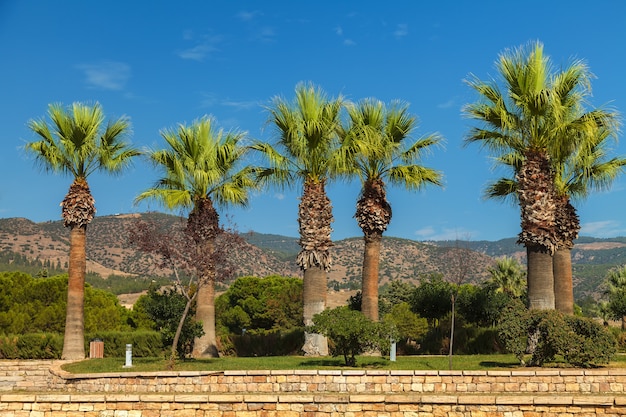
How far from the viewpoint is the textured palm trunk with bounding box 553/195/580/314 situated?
29844mm

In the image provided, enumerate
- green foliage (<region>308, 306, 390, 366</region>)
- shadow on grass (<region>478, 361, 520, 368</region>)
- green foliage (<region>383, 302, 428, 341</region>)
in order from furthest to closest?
green foliage (<region>383, 302, 428, 341</region>), green foliage (<region>308, 306, 390, 366</region>), shadow on grass (<region>478, 361, 520, 368</region>)

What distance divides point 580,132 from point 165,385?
16345 millimetres

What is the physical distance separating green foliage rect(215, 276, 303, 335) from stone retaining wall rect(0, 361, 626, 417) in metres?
38.5

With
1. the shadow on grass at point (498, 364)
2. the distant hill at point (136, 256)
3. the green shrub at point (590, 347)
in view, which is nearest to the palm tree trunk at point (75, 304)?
the shadow on grass at point (498, 364)

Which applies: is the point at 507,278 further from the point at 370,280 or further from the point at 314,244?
the point at 314,244

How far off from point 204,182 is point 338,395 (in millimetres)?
16099

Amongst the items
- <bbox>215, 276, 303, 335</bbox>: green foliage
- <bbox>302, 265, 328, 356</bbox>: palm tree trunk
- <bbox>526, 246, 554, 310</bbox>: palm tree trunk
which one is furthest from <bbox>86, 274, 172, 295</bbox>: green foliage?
<bbox>526, 246, 554, 310</bbox>: palm tree trunk

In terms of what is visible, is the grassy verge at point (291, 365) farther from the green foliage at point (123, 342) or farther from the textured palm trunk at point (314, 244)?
the green foliage at point (123, 342)

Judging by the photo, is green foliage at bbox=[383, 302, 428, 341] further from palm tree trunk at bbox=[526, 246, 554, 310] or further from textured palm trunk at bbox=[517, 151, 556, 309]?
palm tree trunk at bbox=[526, 246, 554, 310]

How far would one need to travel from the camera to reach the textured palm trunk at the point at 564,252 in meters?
29.8

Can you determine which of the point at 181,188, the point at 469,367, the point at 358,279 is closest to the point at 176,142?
the point at 181,188

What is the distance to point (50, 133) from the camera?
1191 inches

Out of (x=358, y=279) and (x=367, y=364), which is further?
(x=358, y=279)

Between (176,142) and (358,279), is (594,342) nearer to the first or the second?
(176,142)
